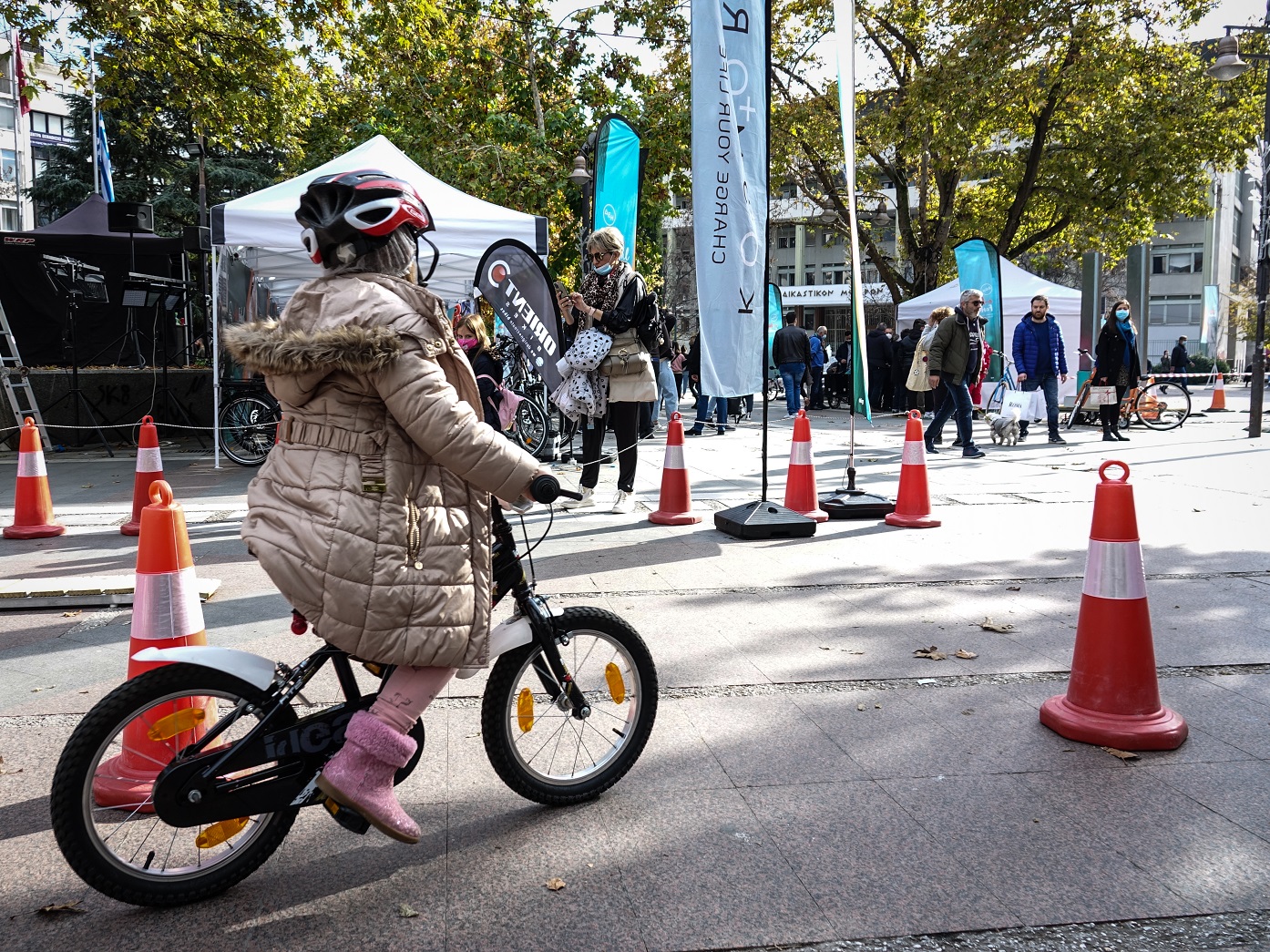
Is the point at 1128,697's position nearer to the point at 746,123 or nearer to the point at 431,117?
the point at 746,123

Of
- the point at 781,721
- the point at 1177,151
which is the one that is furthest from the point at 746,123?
the point at 1177,151

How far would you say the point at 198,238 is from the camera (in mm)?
12500

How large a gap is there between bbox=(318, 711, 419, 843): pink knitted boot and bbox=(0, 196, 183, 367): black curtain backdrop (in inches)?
567

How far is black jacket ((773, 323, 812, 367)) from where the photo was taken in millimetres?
18156

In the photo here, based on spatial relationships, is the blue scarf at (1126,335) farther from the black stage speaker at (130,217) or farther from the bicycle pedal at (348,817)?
the bicycle pedal at (348,817)

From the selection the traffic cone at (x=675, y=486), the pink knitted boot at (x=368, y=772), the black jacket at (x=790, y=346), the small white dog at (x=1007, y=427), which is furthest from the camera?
the black jacket at (x=790, y=346)

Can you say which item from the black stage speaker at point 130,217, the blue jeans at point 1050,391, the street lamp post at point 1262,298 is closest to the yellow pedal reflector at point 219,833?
the blue jeans at point 1050,391

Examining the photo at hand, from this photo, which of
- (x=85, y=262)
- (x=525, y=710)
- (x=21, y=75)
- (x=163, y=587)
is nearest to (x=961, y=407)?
(x=525, y=710)

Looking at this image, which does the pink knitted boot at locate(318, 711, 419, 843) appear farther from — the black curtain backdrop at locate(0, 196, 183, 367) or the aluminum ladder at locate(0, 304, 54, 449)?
the black curtain backdrop at locate(0, 196, 183, 367)

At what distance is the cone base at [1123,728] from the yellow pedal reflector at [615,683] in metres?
1.64

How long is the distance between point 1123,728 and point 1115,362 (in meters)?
12.9

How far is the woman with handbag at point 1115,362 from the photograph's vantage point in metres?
15.1

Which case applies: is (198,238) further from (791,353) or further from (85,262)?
(791,353)

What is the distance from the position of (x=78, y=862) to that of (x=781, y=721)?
2.34 m
